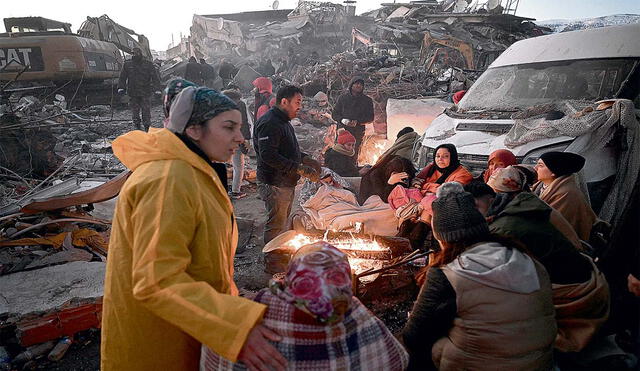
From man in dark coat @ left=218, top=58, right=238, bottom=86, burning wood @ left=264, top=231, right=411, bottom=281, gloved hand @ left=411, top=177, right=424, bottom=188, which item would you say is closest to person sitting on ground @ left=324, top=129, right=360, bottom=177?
gloved hand @ left=411, top=177, right=424, bottom=188

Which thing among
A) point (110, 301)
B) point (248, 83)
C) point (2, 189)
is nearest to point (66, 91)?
point (248, 83)

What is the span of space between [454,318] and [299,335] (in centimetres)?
89

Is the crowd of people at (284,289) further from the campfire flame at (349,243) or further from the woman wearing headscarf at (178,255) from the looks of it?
the campfire flame at (349,243)

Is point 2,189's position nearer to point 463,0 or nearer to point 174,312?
point 174,312

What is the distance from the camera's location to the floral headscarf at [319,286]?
4.00ft

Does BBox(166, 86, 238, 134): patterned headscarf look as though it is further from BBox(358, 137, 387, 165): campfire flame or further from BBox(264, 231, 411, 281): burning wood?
BBox(358, 137, 387, 165): campfire flame

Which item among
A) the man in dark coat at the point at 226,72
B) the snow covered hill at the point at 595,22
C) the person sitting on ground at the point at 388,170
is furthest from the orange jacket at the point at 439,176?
the snow covered hill at the point at 595,22

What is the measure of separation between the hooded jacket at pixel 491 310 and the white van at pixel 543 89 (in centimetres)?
329

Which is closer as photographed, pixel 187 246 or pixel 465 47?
pixel 187 246

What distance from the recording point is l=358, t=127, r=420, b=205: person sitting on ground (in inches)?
204

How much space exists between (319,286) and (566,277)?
1.75 metres

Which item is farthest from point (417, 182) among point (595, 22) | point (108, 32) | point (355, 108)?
point (595, 22)

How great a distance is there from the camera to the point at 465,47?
13.7 meters

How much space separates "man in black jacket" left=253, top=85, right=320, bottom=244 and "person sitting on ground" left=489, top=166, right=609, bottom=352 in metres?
2.47
